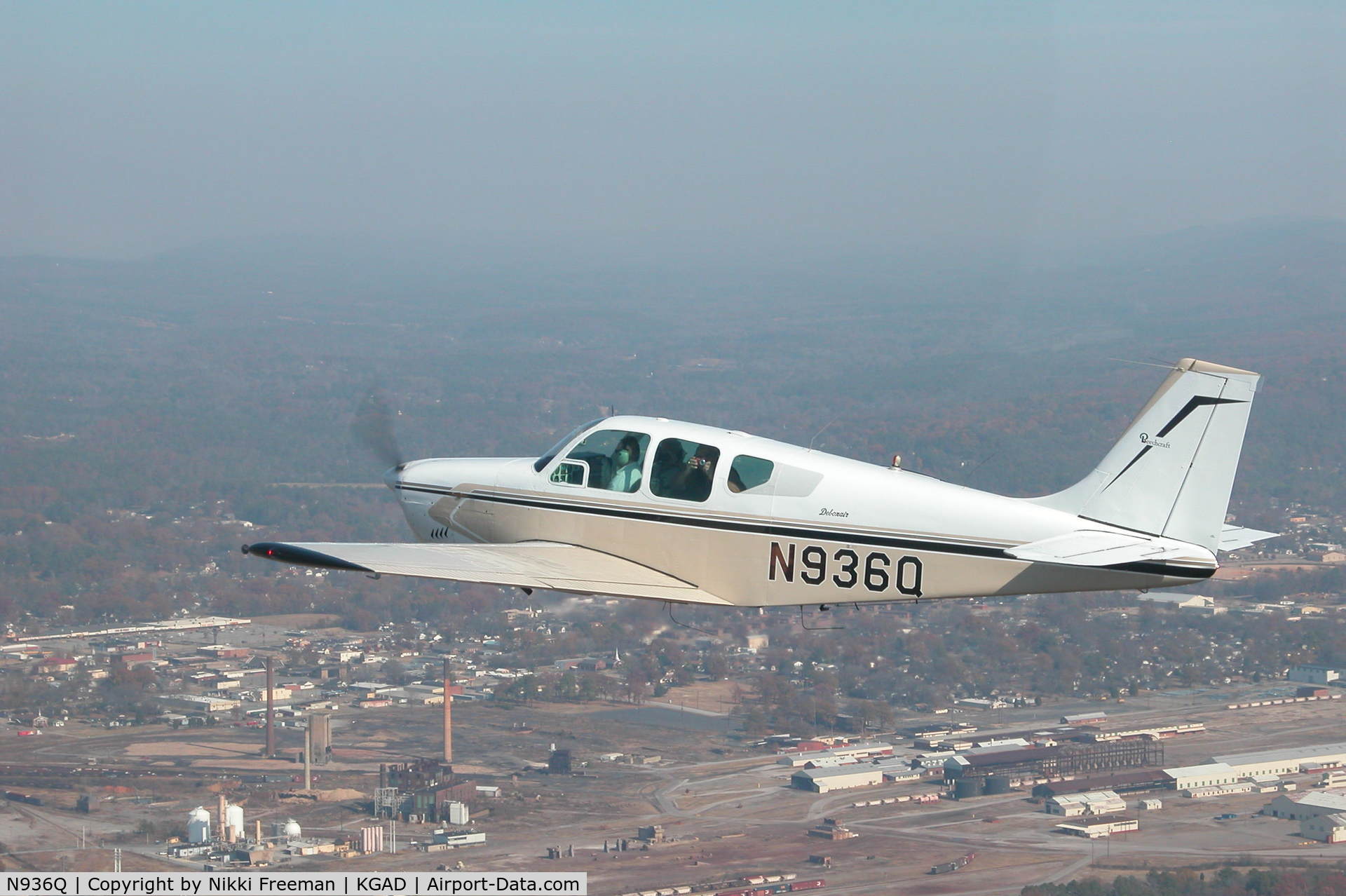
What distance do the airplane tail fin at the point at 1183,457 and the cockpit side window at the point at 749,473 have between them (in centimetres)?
322

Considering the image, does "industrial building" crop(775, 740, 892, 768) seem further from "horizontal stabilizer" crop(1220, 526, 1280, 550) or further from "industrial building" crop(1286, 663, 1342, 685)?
"horizontal stabilizer" crop(1220, 526, 1280, 550)

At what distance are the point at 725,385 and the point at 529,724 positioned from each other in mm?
68007

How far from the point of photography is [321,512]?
67.3m

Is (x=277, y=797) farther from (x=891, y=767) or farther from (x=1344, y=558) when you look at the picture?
(x=1344, y=558)

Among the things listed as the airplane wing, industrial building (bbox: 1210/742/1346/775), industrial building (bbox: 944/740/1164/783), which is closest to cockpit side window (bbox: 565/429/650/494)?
the airplane wing

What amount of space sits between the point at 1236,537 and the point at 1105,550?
2.00 metres

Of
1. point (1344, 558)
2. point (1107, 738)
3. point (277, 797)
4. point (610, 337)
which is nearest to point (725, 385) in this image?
point (610, 337)

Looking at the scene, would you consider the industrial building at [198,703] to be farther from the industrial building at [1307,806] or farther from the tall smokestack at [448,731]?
the industrial building at [1307,806]

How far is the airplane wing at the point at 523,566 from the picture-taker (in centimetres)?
1406

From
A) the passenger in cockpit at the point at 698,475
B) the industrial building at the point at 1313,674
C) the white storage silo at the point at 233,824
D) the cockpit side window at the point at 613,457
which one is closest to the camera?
the passenger in cockpit at the point at 698,475

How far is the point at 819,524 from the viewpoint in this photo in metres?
14.4

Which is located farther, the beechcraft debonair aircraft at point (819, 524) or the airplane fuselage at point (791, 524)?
the airplane fuselage at point (791, 524)
